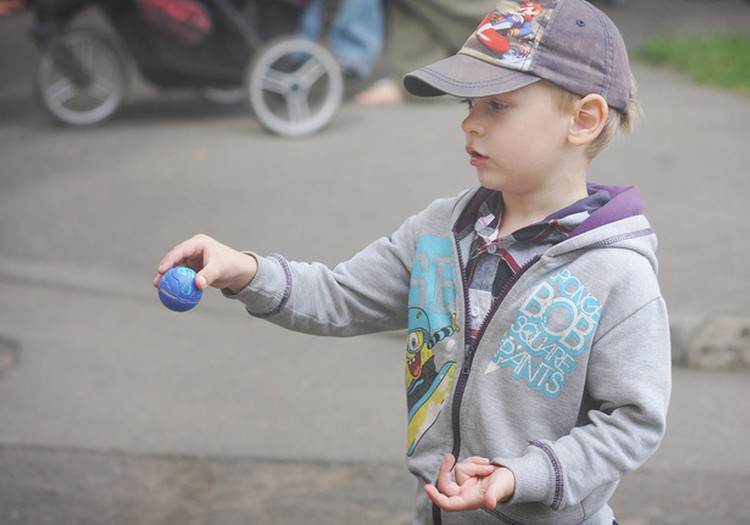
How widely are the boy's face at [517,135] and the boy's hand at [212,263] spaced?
18.1 inches

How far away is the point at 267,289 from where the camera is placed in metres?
2.26

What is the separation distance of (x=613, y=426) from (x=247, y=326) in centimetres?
324

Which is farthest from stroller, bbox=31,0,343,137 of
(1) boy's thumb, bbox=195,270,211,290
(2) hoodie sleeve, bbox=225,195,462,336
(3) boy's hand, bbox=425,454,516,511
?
(3) boy's hand, bbox=425,454,516,511

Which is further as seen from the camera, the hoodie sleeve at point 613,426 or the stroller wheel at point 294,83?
the stroller wheel at point 294,83

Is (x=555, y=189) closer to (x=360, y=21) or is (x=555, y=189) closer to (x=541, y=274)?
(x=541, y=274)

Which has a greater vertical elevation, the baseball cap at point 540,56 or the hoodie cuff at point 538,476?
the baseball cap at point 540,56

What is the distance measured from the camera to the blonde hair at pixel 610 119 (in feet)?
7.04

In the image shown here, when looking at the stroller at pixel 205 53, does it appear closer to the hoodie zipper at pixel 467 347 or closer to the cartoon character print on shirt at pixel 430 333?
the cartoon character print on shirt at pixel 430 333

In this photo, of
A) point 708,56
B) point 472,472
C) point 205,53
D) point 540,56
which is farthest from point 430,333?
point 708,56

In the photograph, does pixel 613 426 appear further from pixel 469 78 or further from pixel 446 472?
pixel 469 78

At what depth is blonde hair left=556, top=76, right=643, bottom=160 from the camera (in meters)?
2.14

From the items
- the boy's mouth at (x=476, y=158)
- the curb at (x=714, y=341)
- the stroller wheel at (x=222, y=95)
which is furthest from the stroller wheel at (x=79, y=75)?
the boy's mouth at (x=476, y=158)

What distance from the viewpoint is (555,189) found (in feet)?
7.32

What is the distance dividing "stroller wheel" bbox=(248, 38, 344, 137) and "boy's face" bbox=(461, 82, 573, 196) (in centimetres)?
491
